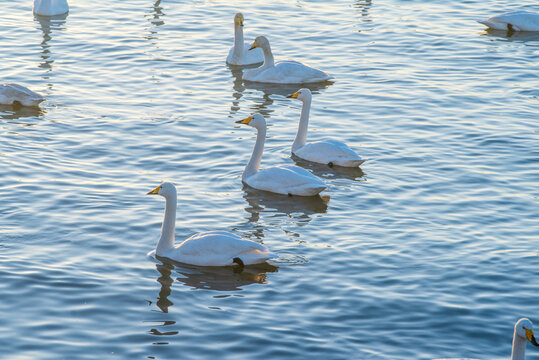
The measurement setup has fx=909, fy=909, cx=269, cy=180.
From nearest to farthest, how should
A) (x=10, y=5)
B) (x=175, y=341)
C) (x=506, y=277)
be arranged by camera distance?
(x=175, y=341)
(x=506, y=277)
(x=10, y=5)

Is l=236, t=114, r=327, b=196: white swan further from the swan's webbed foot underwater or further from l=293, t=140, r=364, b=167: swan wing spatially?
the swan's webbed foot underwater

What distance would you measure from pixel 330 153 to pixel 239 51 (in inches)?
Answer: 266

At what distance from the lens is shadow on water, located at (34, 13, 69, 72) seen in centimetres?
2073

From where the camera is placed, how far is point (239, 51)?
68.7 ft

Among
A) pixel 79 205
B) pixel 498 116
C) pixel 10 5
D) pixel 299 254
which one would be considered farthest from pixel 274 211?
pixel 10 5

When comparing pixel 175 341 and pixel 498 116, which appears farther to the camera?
pixel 498 116

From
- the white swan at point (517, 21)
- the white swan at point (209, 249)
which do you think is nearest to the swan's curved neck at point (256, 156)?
the white swan at point (209, 249)

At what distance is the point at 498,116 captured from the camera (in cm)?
1720

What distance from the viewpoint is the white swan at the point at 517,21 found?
74.9ft

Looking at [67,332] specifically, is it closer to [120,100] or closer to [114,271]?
[114,271]

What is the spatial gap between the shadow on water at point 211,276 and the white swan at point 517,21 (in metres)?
13.7

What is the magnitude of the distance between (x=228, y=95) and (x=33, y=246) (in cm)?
789

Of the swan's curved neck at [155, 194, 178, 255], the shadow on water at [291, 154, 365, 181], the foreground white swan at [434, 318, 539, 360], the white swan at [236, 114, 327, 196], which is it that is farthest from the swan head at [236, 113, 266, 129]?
the foreground white swan at [434, 318, 539, 360]

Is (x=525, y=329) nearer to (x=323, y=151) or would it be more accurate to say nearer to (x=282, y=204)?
(x=282, y=204)
